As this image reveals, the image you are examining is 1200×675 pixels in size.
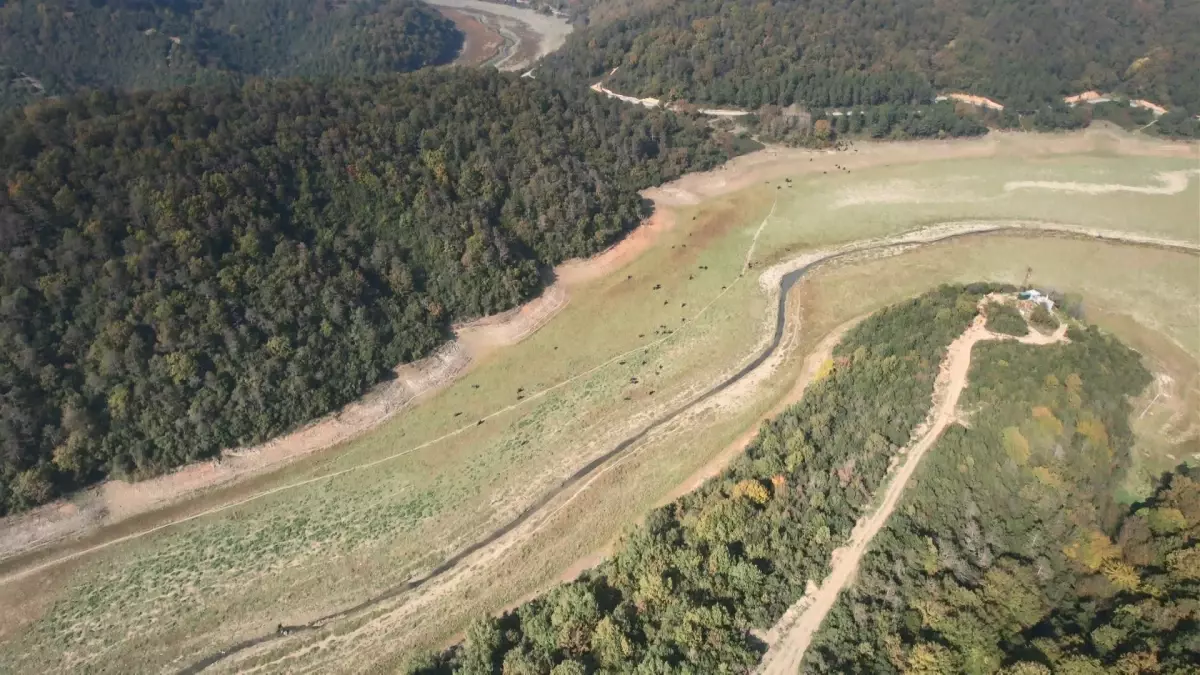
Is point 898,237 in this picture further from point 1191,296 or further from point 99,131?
point 99,131

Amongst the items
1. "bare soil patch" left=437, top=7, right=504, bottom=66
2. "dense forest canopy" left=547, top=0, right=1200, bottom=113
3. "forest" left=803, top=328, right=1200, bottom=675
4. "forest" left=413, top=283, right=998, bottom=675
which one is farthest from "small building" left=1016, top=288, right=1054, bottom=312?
"bare soil patch" left=437, top=7, right=504, bottom=66

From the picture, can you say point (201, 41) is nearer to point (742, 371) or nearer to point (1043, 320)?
point (742, 371)

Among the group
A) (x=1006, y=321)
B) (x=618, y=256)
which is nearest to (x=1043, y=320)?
(x=1006, y=321)

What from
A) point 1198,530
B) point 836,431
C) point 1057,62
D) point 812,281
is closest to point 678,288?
point 812,281

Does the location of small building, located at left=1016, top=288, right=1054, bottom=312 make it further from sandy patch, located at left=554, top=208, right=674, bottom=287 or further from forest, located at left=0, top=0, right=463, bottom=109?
forest, located at left=0, top=0, right=463, bottom=109

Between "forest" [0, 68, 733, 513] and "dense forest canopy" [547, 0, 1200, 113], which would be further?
"dense forest canopy" [547, 0, 1200, 113]

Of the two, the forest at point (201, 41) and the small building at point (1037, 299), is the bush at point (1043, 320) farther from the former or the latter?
the forest at point (201, 41)

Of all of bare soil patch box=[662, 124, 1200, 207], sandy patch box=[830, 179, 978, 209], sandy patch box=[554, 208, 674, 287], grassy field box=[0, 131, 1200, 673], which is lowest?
grassy field box=[0, 131, 1200, 673]
